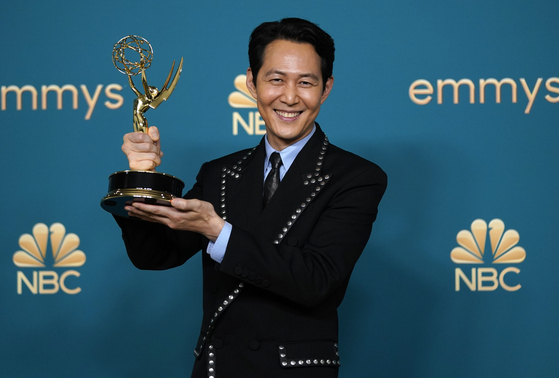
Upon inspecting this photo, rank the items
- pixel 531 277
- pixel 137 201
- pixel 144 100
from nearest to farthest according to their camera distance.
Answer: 1. pixel 137 201
2. pixel 144 100
3. pixel 531 277

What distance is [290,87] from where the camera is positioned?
5.43 feet

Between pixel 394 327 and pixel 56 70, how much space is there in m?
1.88

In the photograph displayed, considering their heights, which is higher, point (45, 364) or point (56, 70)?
point (56, 70)

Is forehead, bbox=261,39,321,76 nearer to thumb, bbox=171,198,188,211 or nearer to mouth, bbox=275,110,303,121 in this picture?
mouth, bbox=275,110,303,121

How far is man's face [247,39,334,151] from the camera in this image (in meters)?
1.65

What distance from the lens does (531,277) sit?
2.71 meters

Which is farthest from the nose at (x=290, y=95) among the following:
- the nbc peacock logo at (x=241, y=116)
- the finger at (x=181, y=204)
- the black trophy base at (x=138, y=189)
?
the nbc peacock logo at (x=241, y=116)

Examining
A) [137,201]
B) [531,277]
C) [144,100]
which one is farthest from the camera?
[531,277]

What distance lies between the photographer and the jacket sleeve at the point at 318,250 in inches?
54.1

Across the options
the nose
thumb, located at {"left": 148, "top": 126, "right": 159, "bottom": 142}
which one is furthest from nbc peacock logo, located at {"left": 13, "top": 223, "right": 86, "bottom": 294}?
the nose

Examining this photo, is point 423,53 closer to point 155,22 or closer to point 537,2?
point 537,2

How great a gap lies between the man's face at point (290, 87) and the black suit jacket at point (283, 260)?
0.25 ft

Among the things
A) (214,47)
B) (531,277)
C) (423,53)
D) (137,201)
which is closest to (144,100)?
(137,201)

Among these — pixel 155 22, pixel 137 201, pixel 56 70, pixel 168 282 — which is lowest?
pixel 168 282
